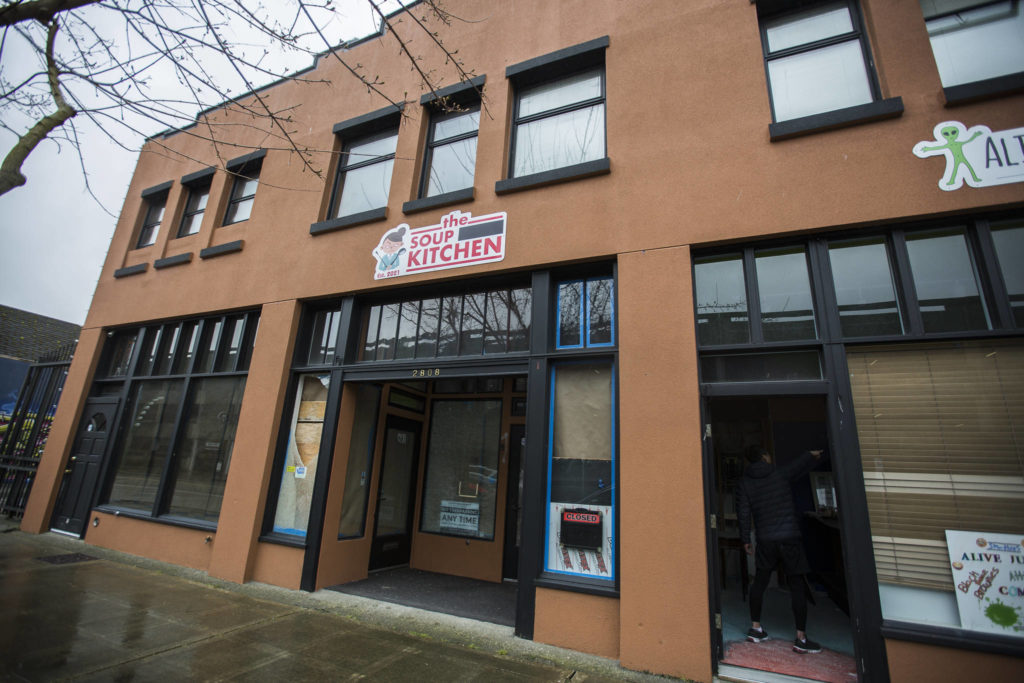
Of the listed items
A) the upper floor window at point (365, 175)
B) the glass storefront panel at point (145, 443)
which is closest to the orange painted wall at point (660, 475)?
the upper floor window at point (365, 175)

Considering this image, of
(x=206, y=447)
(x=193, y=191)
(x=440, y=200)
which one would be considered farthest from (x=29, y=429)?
(x=440, y=200)

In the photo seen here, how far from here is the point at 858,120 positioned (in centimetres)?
430

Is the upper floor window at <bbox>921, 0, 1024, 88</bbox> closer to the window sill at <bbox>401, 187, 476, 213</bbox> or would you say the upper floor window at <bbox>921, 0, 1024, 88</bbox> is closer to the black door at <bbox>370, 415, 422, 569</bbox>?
the window sill at <bbox>401, 187, 476, 213</bbox>

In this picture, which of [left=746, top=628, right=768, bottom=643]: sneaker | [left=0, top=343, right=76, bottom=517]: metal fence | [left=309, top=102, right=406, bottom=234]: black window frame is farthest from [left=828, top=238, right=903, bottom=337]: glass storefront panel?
[left=0, top=343, right=76, bottom=517]: metal fence

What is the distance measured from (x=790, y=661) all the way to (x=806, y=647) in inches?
13.2

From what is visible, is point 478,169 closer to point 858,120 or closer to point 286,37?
point 286,37

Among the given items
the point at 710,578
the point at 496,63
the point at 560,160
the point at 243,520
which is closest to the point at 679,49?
the point at 560,160

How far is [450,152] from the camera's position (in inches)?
266

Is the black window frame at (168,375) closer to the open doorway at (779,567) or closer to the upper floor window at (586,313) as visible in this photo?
the upper floor window at (586,313)

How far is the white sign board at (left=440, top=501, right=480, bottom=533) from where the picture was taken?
7082 mm

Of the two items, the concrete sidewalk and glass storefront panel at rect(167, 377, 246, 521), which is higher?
glass storefront panel at rect(167, 377, 246, 521)

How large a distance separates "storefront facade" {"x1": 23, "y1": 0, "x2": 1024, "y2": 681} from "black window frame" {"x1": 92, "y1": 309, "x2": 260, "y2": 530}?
7cm

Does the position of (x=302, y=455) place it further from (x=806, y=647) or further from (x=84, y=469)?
(x=806, y=647)

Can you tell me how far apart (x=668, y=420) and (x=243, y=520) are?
5.76 m
